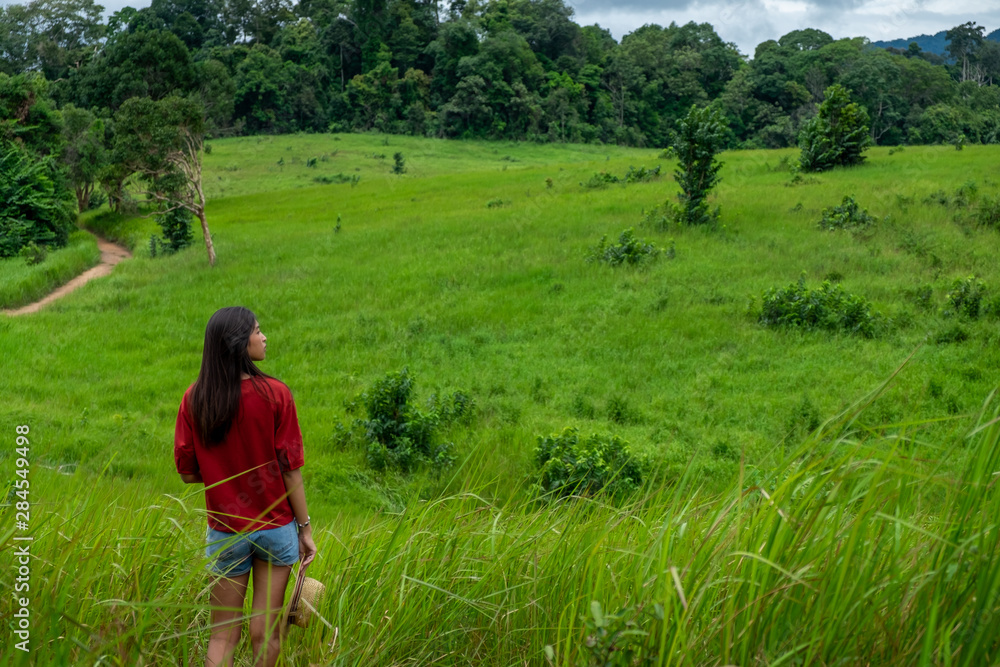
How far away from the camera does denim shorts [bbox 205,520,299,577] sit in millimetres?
2758

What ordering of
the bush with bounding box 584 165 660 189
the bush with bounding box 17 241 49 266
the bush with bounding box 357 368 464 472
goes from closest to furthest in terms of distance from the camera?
the bush with bounding box 357 368 464 472, the bush with bounding box 17 241 49 266, the bush with bounding box 584 165 660 189

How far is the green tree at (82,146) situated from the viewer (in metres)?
34.7

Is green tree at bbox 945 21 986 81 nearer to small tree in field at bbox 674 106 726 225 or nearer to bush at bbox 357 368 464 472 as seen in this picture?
small tree in field at bbox 674 106 726 225

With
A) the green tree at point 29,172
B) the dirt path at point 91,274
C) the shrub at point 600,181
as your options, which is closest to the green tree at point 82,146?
the green tree at point 29,172

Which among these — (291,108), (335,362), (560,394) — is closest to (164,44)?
(291,108)

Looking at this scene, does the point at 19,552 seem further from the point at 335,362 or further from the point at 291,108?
the point at 291,108

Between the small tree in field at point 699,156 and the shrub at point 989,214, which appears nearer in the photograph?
the shrub at point 989,214

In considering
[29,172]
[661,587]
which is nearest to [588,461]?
[661,587]

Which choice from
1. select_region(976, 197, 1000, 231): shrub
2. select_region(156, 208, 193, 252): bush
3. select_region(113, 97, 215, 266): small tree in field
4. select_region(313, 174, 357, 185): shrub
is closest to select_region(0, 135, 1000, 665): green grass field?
select_region(976, 197, 1000, 231): shrub

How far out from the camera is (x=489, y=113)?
62.1 m

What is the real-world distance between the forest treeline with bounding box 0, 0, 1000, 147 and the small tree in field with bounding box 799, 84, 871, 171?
2910cm

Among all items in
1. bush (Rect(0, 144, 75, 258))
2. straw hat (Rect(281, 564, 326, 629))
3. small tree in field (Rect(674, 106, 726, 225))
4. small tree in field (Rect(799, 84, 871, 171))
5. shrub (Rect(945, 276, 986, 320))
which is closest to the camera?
straw hat (Rect(281, 564, 326, 629))

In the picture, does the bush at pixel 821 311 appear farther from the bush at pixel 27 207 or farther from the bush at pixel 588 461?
the bush at pixel 27 207

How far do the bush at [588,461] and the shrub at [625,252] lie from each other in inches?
356
